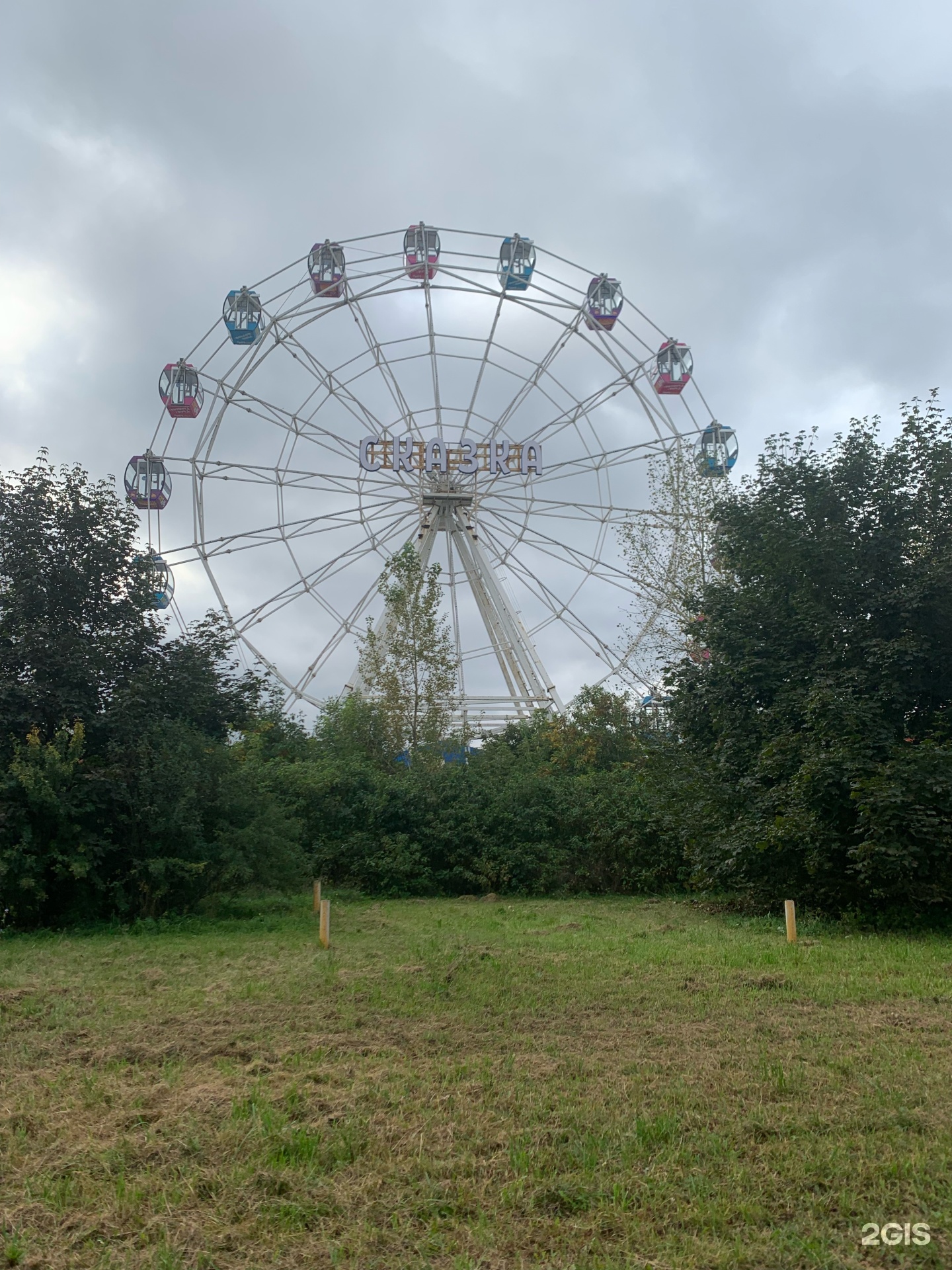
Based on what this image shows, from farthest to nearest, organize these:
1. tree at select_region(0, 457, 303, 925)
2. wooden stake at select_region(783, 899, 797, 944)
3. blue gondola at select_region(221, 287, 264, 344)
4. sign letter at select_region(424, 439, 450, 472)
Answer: sign letter at select_region(424, 439, 450, 472)
blue gondola at select_region(221, 287, 264, 344)
tree at select_region(0, 457, 303, 925)
wooden stake at select_region(783, 899, 797, 944)

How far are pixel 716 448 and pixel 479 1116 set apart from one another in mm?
20540

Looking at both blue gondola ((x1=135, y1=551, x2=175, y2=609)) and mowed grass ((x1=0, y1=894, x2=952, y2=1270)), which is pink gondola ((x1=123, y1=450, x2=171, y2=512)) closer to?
blue gondola ((x1=135, y1=551, x2=175, y2=609))

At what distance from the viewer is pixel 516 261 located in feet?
75.8

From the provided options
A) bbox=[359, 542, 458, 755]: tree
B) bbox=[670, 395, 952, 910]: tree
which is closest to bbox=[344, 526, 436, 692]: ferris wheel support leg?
bbox=[359, 542, 458, 755]: tree

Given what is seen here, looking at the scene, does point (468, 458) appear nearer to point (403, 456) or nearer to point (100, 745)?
point (403, 456)

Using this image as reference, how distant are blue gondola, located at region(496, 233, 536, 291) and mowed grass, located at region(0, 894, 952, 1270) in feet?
60.1

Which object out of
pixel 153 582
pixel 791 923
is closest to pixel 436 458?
pixel 153 582

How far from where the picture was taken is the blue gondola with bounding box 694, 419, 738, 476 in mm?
22781

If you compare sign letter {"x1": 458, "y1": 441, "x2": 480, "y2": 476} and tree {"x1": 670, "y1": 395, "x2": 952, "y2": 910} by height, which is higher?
sign letter {"x1": 458, "y1": 441, "x2": 480, "y2": 476}

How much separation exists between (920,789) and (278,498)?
17008mm

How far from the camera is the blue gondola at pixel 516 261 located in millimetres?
23078

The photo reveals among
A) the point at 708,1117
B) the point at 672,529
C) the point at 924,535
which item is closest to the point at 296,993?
the point at 708,1117

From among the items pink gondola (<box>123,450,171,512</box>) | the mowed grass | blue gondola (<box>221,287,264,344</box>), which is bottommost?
the mowed grass

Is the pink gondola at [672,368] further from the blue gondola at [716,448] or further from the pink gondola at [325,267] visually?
the pink gondola at [325,267]
